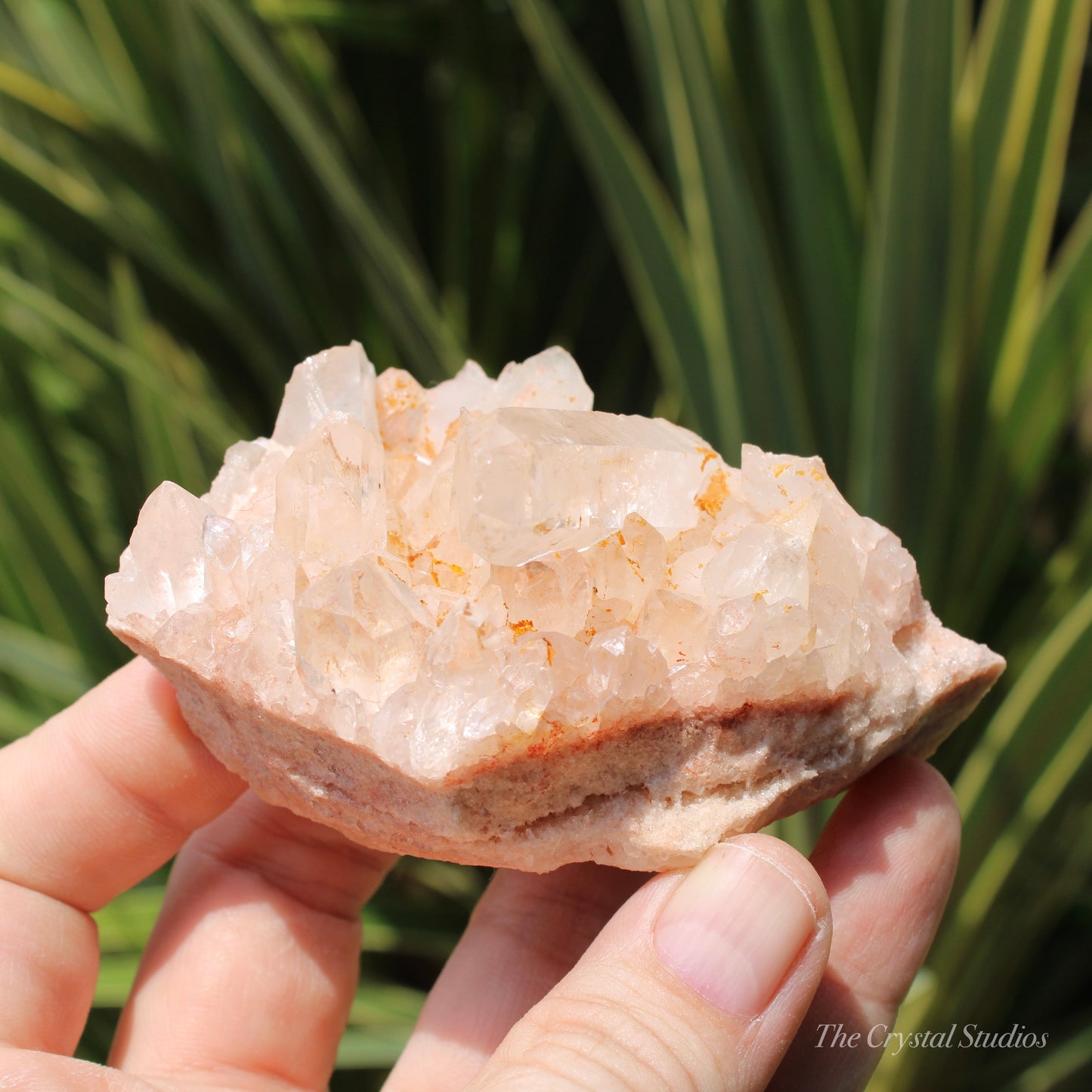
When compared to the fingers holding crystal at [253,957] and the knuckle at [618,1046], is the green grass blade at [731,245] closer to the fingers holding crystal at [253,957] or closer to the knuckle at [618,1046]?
the fingers holding crystal at [253,957]

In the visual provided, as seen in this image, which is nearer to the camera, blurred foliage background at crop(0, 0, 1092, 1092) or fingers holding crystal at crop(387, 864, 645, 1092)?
fingers holding crystal at crop(387, 864, 645, 1092)

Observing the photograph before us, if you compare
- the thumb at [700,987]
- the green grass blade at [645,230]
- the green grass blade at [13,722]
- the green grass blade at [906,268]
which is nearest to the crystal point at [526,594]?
the thumb at [700,987]

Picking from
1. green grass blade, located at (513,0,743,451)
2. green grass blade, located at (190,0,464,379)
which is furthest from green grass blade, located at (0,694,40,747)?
green grass blade, located at (513,0,743,451)

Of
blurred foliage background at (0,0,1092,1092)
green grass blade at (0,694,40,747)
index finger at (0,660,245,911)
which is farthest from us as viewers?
green grass blade at (0,694,40,747)

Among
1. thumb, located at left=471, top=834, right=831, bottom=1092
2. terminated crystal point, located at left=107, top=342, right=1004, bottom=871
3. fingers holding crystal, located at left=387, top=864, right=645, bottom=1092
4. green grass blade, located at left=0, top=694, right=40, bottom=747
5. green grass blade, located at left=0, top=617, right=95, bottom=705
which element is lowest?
fingers holding crystal, located at left=387, top=864, right=645, bottom=1092

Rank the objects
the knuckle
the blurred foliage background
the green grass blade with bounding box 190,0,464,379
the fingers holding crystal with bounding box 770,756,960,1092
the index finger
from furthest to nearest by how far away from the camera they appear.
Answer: the green grass blade with bounding box 190,0,464,379
the blurred foliage background
the index finger
the fingers holding crystal with bounding box 770,756,960,1092
the knuckle

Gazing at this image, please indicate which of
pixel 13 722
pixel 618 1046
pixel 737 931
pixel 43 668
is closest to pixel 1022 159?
pixel 737 931

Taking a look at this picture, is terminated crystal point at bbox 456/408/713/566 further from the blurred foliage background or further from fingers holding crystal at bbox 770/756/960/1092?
the blurred foliage background
